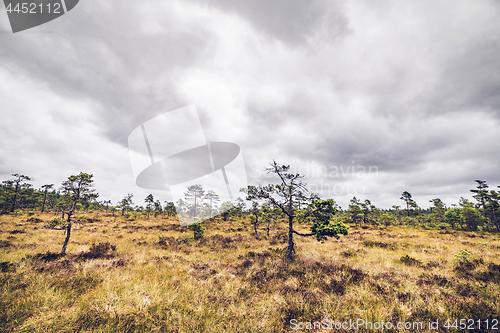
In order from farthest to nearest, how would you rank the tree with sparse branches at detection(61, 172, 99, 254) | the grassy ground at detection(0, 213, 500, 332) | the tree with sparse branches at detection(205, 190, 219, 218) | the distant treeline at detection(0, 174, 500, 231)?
the tree with sparse branches at detection(205, 190, 219, 218) → the distant treeline at detection(0, 174, 500, 231) → the tree with sparse branches at detection(61, 172, 99, 254) → the grassy ground at detection(0, 213, 500, 332)

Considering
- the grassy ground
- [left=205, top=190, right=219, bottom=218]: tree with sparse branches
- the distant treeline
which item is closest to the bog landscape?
the grassy ground

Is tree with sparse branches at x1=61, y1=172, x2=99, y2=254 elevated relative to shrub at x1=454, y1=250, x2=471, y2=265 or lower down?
elevated

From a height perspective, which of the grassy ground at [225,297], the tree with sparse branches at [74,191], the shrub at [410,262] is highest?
the tree with sparse branches at [74,191]

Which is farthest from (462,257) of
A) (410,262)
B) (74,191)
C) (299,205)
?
(74,191)

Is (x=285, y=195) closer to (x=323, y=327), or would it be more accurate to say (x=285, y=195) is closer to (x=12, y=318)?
(x=323, y=327)

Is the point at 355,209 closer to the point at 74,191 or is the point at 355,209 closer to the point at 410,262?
the point at 410,262

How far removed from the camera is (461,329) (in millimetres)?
4184

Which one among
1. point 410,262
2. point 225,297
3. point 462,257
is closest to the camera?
point 225,297

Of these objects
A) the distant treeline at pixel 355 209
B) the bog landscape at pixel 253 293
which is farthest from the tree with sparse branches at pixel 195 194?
the bog landscape at pixel 253 293

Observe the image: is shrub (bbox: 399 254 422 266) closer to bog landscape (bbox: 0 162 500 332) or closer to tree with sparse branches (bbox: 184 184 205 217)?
bog landscape (bbox: 0 162 500 332)

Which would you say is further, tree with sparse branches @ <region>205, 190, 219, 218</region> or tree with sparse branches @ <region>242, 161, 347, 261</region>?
tree with sparse branches @ <region>205, 190, 219, 218</region>

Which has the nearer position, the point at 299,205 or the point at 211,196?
the point at 299,205

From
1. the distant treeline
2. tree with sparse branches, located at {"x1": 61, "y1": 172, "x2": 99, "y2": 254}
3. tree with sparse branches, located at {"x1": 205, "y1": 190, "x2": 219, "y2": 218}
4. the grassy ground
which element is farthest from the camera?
tree with sparse branches, located at {"x1": 205, "y1": 190, "x2": 219, "y2": 218}

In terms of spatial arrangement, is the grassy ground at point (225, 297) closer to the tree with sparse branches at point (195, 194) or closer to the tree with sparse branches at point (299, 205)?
the tree with sparse branches at point (299, 205)
